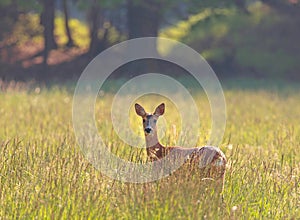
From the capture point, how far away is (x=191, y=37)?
2836cm

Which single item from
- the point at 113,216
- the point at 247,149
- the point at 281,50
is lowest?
the point at 113,216

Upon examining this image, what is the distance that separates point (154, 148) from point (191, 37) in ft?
69.2

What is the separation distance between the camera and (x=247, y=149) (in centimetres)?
1045

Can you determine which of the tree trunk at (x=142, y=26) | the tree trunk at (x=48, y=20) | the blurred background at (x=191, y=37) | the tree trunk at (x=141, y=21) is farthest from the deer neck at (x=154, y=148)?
the tree trunk at (x=48, y=20)

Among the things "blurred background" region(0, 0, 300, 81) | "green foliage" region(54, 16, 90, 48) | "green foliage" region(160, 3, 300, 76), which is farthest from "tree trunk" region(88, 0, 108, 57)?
"green foliage" region(160, 3, 300, 76)

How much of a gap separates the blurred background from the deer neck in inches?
703

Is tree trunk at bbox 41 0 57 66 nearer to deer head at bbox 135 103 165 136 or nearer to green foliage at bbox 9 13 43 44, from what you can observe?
green foliage at bbox 9 13 43 44

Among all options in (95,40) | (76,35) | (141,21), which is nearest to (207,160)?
(141,21)

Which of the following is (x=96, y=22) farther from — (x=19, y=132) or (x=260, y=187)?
(x=260, y=187)

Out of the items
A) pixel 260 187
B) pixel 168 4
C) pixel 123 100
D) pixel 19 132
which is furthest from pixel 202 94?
pixel 260 187

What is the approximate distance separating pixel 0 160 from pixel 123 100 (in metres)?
10.1

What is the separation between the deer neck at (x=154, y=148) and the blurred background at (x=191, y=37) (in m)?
17.9

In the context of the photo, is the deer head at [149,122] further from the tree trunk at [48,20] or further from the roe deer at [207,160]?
the tree trunk at [48,20]

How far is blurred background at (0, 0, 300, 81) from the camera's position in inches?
1023
